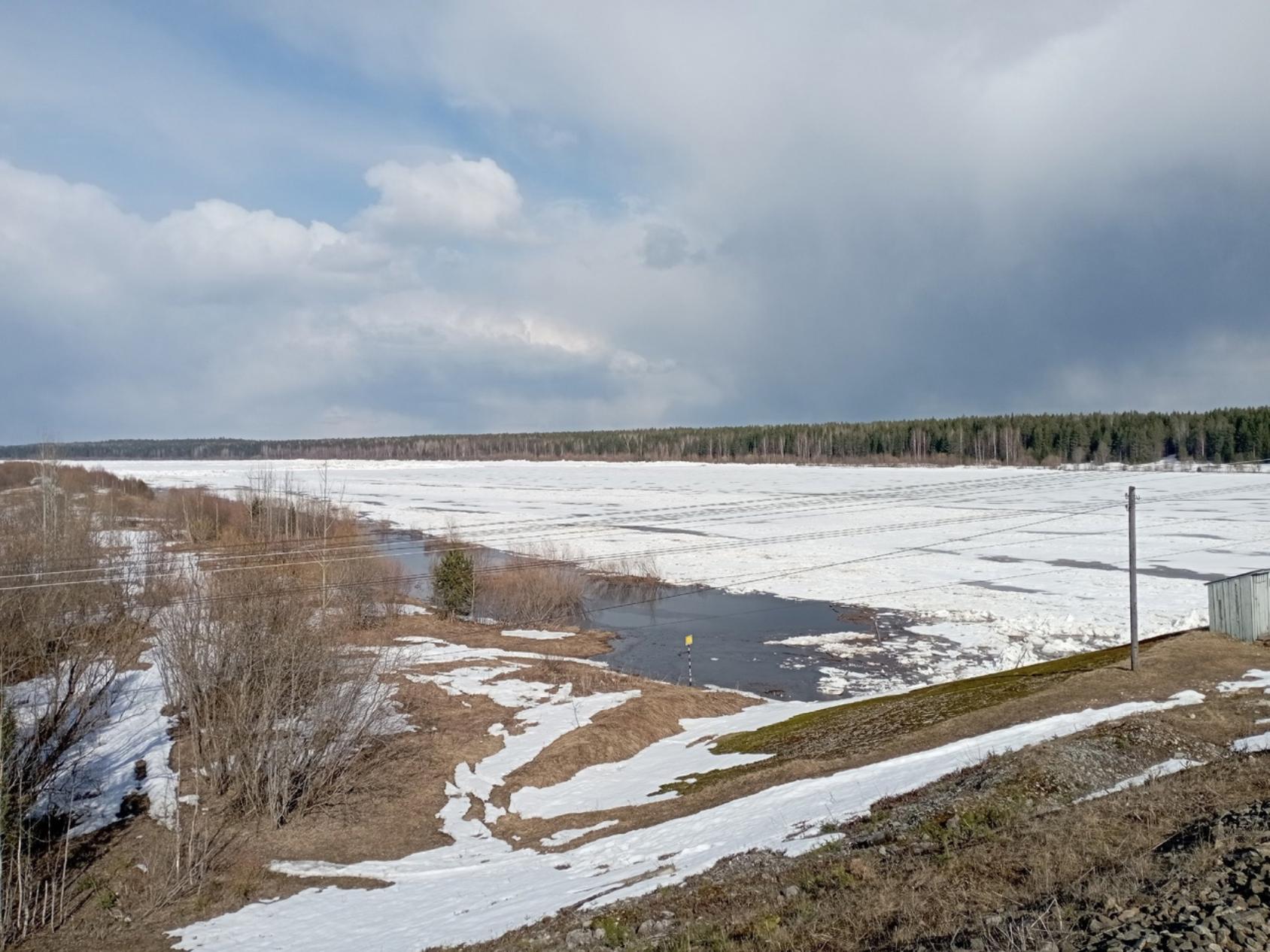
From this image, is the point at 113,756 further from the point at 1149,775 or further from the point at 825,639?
the point at 825,639

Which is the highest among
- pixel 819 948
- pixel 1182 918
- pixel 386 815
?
pixel 1182 918

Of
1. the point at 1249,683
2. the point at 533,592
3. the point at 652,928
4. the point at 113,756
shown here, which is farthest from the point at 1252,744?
the point at 533,592

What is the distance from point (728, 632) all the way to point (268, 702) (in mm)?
20183

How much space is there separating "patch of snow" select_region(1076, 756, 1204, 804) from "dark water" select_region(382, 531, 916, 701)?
1362 cm

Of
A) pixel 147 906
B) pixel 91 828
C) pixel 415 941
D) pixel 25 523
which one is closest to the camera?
pixel 415 941

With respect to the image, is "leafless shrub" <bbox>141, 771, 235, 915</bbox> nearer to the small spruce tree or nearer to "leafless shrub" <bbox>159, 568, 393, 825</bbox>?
"leafless shrub" <bbox>159, 568, 393, 825</bbox>

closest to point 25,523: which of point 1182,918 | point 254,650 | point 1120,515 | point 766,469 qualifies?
point 254,650

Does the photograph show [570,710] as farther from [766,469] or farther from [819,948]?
[766,469]

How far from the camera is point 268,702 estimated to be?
19.4m

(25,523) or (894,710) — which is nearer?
(894,710)

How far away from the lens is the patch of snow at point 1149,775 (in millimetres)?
12070

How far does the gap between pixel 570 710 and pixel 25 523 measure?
29.8 metres

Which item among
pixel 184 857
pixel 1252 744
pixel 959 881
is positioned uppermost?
pixel 959 881

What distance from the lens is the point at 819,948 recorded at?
787 cm
